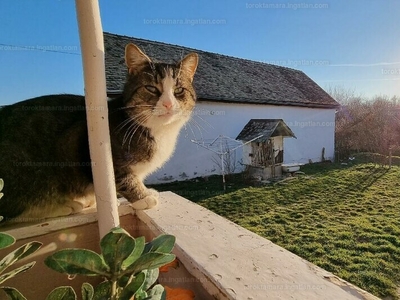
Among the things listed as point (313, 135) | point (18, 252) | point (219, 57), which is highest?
point (219, 57)

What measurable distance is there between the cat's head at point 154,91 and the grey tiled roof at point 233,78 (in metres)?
4.23

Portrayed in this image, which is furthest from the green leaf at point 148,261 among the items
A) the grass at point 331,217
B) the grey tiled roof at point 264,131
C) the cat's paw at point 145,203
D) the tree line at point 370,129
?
the tree line at point 370,129

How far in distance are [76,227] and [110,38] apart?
7739 mm

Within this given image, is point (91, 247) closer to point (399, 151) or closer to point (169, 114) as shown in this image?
point (169, 114)

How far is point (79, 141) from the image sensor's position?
1054 mm

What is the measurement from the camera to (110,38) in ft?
24.2

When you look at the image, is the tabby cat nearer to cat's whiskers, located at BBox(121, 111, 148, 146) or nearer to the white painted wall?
cat's whiskers, located at BBox(121, 111, 148, 146)

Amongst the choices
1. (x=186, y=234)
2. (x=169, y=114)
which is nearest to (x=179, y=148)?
(x=169, y=114)

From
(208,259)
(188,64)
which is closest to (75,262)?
(208,259)

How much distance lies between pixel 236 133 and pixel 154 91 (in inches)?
283

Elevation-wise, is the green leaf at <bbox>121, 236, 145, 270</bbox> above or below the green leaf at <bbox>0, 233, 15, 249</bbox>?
below

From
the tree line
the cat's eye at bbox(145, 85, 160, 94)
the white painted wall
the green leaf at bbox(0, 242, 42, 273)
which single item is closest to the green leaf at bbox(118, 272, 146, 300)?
the green leaf at bbox(0, 242, 42, 273)

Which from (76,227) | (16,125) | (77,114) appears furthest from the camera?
(77,114)

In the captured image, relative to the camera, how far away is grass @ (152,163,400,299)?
2.64m
